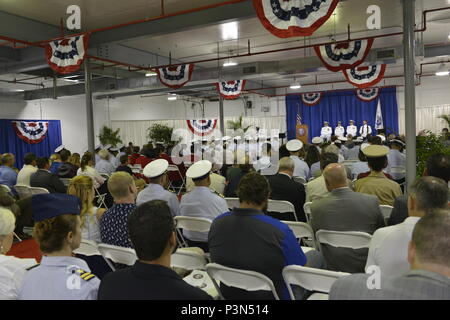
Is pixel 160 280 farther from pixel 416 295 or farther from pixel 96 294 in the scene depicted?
pixel 416 295

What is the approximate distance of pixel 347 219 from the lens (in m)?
3.09

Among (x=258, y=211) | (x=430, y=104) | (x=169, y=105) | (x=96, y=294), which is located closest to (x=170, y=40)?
(x=258, y=211)

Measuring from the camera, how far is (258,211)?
247 centimetres

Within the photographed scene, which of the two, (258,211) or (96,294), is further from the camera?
(258,211)

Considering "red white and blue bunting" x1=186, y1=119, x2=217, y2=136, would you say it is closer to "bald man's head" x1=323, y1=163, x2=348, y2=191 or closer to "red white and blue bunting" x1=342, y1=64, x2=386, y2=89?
"red white and blue bunting" x1=342, y1=64, x2=386, y2=89

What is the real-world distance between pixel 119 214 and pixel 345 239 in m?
1.76

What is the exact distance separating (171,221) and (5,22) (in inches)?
276

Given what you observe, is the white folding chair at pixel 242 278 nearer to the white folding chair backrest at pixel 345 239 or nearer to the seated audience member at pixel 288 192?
the white folding chair backrest at pixel 345 239

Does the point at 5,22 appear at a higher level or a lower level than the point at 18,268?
higher

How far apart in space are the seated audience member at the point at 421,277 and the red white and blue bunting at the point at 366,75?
9.12 meters

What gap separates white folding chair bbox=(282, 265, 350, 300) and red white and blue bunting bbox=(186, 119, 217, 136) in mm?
17563

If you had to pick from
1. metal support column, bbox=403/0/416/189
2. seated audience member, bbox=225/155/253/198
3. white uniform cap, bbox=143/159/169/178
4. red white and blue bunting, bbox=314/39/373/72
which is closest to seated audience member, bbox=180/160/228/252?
white uniform cap, bbox=143/159/169/178

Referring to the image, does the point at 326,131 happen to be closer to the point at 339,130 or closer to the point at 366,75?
the point at 339,130
